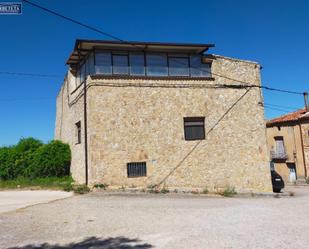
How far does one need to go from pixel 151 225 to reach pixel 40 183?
9.95 metres

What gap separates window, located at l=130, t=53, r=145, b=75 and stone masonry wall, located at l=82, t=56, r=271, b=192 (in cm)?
48

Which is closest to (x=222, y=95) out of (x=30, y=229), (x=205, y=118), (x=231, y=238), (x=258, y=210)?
(x=205, y=118)

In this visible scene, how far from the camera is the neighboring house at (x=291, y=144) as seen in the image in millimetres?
30250

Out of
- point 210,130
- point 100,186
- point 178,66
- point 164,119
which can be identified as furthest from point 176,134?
point 100,186

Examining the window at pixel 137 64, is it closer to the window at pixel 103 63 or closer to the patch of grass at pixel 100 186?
the window at pixel 103 63

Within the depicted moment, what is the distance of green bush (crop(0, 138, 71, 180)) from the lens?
17.6m

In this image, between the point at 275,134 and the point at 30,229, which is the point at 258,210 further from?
the point at 275,134

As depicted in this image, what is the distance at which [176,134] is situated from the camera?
1641 centimetres

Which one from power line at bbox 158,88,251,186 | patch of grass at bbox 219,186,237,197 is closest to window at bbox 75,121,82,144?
power line at bbox 158,88,251,186

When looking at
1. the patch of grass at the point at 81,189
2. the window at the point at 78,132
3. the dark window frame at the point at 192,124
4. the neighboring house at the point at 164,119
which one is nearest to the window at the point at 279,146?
the neighboring house at the point at 164,119

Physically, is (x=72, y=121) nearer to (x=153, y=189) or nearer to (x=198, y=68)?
(x=153, y=189)

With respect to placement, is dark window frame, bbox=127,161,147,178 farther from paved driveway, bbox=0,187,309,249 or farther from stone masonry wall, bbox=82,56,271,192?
paved driveway, bbox=0,187,309,249

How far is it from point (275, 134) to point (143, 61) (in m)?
21.8

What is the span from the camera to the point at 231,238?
23.8 feet
